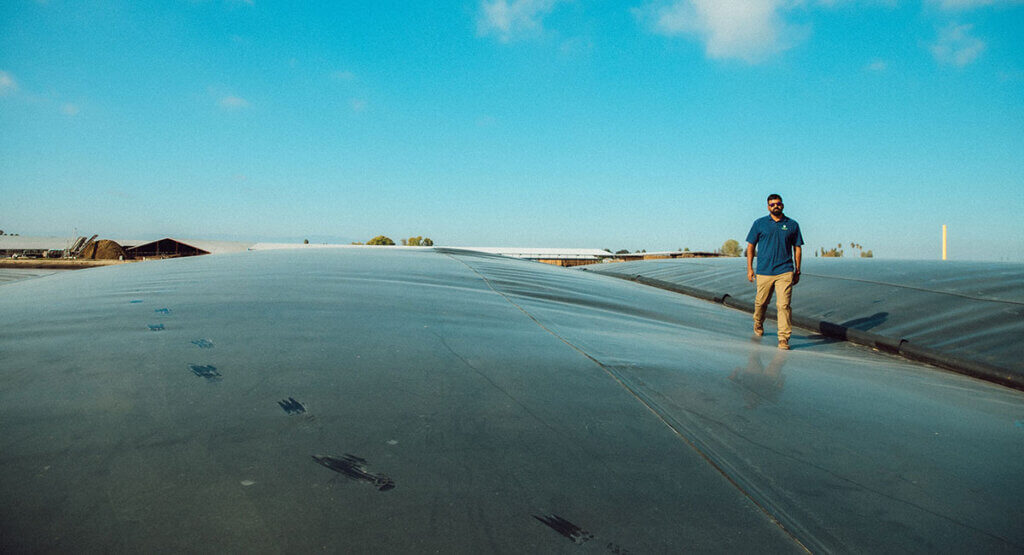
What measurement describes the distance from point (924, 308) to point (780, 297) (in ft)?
5.83

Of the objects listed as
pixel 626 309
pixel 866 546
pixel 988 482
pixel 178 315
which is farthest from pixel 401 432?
pixel 626 309

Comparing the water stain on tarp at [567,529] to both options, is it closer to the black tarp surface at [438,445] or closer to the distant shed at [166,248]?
the black tarp surface at [438,445]

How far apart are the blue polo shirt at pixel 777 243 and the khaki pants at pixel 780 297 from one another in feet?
0.18

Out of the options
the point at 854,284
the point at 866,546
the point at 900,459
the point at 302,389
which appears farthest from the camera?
the point at 854,284

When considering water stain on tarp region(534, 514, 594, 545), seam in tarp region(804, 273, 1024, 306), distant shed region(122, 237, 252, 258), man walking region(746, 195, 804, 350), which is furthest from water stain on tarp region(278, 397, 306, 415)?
distant shed region(122, 237, 252, 258)

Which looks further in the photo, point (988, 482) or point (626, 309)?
point (626, 309)

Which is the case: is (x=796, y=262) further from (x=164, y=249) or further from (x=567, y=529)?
(x=164, y=249)

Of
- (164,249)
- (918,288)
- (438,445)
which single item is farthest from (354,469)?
(164,249)

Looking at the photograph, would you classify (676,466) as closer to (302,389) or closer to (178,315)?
(302,389)

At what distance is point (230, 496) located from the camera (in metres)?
0.93

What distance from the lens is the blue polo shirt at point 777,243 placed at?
414 cm

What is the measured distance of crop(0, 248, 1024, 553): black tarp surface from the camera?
0.91 metres

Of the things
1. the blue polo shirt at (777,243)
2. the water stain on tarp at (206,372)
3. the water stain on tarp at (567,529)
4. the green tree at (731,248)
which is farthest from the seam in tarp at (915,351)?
the green tree at (731,248)

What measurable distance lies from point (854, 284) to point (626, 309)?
3.42 metres
